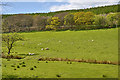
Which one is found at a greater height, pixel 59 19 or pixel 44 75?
pixel 59 19

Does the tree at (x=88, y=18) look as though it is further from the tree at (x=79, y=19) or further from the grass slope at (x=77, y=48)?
the grass slope at (x=77, y=48)

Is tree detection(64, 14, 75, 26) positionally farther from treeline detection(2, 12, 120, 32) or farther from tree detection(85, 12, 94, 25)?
tree detection(85, 12, 94, 25)

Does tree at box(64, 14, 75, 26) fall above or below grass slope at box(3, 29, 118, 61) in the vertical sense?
above

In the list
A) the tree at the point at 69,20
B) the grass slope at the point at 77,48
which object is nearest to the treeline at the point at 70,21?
the tree at the point at 69,20

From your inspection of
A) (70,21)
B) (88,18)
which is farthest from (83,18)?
(70,21)

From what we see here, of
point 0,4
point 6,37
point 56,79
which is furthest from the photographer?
point 6,37

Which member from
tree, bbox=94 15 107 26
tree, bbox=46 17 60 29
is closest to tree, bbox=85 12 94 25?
tree, bbox=94 15 107 26

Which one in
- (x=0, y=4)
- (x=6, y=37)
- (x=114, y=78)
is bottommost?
(x=114, y=78)

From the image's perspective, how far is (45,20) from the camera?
343 ft

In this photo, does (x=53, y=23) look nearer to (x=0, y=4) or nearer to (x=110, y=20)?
(x=110, y=20)

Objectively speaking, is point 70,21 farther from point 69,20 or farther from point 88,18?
point 88,18

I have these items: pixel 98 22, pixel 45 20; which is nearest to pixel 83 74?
pixel 98 22

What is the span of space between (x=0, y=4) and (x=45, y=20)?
9060cm

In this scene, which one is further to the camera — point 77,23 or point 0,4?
point 77,23
